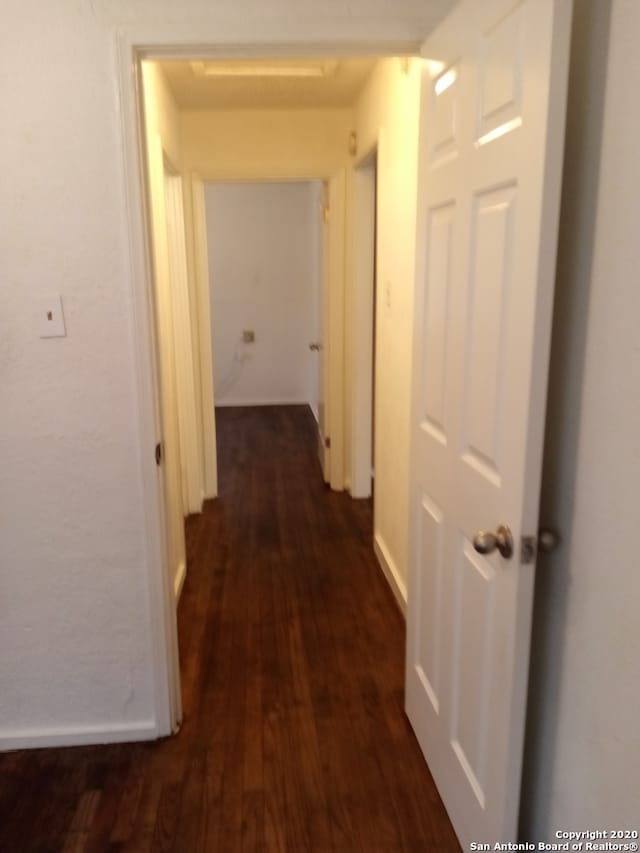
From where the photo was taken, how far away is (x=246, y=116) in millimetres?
3812

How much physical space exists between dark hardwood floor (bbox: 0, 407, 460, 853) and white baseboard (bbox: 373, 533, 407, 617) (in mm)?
56

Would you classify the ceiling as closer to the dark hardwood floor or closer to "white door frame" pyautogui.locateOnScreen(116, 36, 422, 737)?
"white door frame" pyautogui.locateOnScreen(116, 36, 422, 737)

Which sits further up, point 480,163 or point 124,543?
point 480,163

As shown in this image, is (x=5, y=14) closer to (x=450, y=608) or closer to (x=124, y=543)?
(x=124, y=543)

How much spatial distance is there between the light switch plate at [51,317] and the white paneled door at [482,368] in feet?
3.26

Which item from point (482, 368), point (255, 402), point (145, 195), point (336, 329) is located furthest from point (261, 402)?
point (482, 368)

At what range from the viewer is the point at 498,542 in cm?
130

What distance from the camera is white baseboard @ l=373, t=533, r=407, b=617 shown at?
2.78 meters

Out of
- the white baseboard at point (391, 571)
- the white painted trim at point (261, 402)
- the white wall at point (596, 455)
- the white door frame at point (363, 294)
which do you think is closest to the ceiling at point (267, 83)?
the white door frame at point (363, 294)

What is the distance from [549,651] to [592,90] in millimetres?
1098

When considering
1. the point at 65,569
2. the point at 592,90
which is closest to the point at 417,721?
the point at 65,569

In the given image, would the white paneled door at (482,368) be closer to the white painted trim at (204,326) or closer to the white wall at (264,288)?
the white painted trim at (204,326)

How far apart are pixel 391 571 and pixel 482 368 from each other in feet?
5.82

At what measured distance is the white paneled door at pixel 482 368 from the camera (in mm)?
1169
